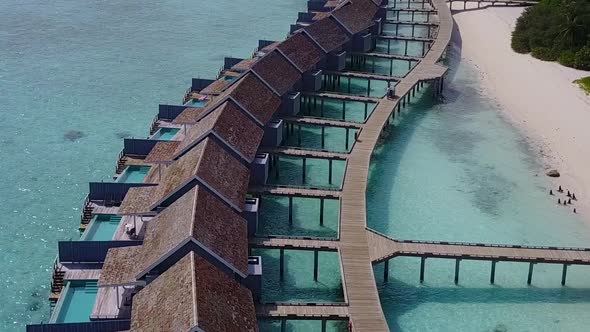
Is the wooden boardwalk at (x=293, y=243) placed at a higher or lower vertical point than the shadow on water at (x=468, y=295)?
higher

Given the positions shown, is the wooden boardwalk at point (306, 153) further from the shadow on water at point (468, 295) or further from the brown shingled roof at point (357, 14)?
the brown shingled roof at point (357, 14)

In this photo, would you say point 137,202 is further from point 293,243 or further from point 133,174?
point 293,243

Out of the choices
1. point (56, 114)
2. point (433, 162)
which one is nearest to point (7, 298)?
point (56, 114)

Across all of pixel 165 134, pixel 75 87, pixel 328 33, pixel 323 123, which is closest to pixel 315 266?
pixel 323 123

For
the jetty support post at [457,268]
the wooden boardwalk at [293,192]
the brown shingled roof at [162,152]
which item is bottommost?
the jetty support post at [457,268]

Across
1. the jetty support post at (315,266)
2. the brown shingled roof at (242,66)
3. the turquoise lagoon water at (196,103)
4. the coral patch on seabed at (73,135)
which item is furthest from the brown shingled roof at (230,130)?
the brown shingled roof at (242,66)

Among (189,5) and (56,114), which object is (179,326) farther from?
(189,5)

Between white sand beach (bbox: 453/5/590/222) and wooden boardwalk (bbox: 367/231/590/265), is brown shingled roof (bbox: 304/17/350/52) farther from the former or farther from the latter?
wooden boardwalk (bbox: 367/231/590/265)
